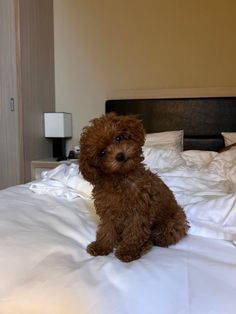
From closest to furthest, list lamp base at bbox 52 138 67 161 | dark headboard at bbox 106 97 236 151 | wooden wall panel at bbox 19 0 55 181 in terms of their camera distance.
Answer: dark headboard at bbox 106 97 236 151 → wooden wall panel at bbox 19 0 55 181 → lamp base at bbox 52 138 67 161

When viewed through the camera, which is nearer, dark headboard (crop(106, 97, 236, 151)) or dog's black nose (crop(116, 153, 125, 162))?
dog's black nose (crop(116, 153, 125, 162))

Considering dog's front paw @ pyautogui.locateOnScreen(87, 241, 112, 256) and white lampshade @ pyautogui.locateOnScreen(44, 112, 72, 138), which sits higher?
white lampshade @ pyautogui.locateOnScreen(44, 112, 72, 138)

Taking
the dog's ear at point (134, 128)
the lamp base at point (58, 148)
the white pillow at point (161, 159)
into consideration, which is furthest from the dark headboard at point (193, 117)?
the dog's ear at point (134, 128)

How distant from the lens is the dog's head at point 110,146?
0.92 metres

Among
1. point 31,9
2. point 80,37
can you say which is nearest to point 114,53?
point 80,37

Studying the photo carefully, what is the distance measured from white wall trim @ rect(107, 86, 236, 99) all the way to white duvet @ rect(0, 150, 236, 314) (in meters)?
1.61

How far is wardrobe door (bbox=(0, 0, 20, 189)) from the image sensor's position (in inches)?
114

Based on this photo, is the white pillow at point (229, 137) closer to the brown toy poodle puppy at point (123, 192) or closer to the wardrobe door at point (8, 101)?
the brown toy poodle puppy at point (123, 192)

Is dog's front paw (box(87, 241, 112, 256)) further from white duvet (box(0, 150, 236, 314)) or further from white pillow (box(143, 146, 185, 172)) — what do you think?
white pillow (box(143, 146, 185, 172))

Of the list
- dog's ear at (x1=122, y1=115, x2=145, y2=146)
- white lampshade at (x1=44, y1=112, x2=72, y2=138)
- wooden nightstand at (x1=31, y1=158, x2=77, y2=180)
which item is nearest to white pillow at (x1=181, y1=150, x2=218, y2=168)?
wooden nightstand at (x1=31, y1=158, x2=77, y2=180)

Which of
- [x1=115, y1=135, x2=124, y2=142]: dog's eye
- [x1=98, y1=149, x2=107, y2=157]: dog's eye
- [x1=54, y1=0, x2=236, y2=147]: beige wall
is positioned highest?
[x1=54, y1=0, x2=236, y2=147]: beige wall

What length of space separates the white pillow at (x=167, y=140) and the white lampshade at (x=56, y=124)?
3.11 feet

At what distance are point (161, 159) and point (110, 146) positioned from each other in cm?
138

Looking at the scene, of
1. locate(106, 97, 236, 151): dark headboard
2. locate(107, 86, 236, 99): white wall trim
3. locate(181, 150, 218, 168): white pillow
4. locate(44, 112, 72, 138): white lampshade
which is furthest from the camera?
locate(44, 112, 72, 138): white lampshade
